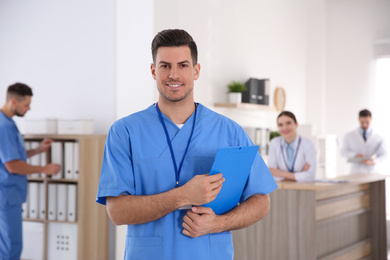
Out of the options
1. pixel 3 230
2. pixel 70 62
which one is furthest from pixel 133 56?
pixel 3 230

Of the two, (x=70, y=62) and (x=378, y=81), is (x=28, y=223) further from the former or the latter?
(x=378, y=81)

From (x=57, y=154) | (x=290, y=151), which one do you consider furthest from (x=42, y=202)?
(x=290, y=151)

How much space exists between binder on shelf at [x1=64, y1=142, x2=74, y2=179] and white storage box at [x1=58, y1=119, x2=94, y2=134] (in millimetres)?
152

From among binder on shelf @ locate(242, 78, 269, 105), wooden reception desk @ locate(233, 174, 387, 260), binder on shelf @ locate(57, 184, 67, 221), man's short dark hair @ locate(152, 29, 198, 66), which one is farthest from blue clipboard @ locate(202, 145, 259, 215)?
binder on shelf @ locate(242, 78, 269, 105)

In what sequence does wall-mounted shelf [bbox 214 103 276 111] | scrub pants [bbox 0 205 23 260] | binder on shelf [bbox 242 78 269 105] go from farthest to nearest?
binder on shelf [bbox 242 78 269 105], wall-mounted shelf [bbox 214 103 276 111], scrub pants [bbox 0 205 23 260]

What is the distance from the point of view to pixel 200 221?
1.51 metres

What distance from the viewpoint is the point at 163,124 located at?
1.66m

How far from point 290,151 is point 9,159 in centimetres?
256

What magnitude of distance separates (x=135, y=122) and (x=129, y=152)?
0.35 feet

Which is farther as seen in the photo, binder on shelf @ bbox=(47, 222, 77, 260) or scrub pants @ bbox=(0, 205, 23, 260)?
binder on shelf @ bbox=(47, 222, 77, 260)

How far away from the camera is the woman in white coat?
4746 mm

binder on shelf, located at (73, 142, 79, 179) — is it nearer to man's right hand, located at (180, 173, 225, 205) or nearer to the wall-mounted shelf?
the wall-mounted shelf

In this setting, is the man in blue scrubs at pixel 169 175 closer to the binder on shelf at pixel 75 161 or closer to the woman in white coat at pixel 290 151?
the binder on shelf at pixel 75 161

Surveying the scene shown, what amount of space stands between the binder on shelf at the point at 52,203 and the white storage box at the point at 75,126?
521 mm
